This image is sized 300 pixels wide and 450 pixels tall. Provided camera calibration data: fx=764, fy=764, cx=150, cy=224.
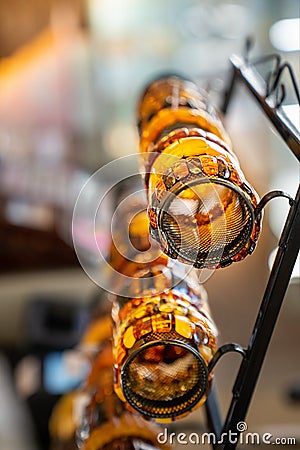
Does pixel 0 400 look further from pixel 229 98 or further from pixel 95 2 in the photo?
pixel 95 2

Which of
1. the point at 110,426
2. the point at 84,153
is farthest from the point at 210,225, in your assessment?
the point at 84,153

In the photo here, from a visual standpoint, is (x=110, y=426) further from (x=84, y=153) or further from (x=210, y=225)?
(x=84, y=153)

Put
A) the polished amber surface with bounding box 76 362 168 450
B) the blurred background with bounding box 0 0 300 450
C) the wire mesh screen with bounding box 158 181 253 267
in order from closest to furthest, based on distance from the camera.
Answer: the wire mesh screen with bounding box 158 181 253 267
the polished amber surface with bounding box 76 362 168 450
the blurred background with bounding box 0 0 300 450

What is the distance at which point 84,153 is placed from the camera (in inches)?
111

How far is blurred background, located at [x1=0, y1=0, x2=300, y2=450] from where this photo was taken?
93cm

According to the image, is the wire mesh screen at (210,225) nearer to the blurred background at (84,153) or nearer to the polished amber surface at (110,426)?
the blurred background at (84,153)

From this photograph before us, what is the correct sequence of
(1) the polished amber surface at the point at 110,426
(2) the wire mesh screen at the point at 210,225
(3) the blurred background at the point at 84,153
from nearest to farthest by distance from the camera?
(2) the wire mesh screen at the point at 210,225 → (1) the polished amber surface at the point at 110,426 → (3) the blurred background at the point at 84,153

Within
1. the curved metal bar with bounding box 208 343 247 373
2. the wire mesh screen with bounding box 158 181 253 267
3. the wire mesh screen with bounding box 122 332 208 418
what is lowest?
the wire mesh screen with bounding box 122 332 208 418

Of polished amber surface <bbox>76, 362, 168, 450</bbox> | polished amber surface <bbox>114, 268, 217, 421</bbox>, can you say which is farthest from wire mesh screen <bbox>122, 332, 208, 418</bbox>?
polished amber surface <bbox>76, 362, 168, 450</bbox>

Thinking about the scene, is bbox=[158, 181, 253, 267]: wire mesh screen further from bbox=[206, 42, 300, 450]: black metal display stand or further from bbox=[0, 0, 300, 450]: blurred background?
bbox=[0, 0, 300, 450]: blurred background

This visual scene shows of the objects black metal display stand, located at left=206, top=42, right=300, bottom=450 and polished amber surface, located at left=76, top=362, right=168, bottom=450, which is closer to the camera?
black metal display stand, located at left=206, top=42, right=300, bottom=450

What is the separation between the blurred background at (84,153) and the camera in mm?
931

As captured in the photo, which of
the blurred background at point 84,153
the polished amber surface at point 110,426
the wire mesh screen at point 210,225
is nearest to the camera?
the wire mesh screen at point 210,225

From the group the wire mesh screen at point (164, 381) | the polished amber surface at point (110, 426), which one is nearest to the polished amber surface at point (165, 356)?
the wire mesh screen at point (164, 381)
